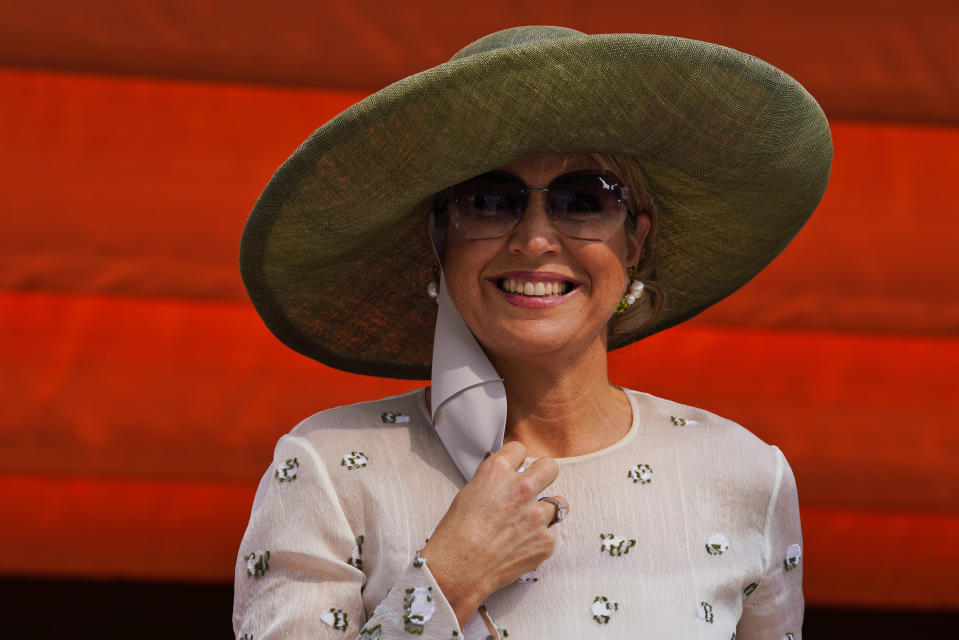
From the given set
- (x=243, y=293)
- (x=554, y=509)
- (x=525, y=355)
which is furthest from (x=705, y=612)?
(x=243, y=293)

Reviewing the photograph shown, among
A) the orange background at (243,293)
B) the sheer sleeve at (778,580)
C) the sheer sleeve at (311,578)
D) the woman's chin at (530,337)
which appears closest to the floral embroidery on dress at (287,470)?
the sheer sleeve at (311,578)

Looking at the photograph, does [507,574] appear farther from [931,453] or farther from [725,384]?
[931,453]

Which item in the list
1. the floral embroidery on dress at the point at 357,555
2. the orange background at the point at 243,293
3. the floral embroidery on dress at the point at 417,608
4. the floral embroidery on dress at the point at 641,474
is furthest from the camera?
Result: the orange background at the point at 243,293

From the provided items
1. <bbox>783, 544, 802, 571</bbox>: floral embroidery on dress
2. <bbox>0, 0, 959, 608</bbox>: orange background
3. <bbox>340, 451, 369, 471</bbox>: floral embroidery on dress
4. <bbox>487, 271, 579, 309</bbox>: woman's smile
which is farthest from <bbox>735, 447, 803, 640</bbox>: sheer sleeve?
<bbox>0, 0, 959, 608</bbox>: orange background

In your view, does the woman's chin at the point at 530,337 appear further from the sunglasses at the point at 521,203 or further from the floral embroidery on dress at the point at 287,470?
the floral embroidery on dress at the point at 287,470

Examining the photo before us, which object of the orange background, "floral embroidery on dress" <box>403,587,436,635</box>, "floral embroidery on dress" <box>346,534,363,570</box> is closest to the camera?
"floral embroidery on dress" <box>403,587,436,635</box>

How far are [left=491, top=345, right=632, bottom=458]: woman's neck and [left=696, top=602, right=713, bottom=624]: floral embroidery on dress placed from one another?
0.21 m

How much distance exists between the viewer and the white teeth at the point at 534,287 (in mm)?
1072

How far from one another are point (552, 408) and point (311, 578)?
0.34 metres

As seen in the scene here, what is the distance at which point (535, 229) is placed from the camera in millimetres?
1059

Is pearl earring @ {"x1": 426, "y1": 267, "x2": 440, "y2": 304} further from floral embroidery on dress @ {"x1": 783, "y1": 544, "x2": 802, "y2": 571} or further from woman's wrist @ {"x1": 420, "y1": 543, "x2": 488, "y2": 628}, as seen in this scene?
floral embroidery on dress @ {"x1": 783, "y1": 544, "x2": 802, "y2": 571}

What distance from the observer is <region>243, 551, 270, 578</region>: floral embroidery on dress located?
1.01 metres

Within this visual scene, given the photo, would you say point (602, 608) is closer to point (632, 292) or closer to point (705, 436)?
point (705, 436)

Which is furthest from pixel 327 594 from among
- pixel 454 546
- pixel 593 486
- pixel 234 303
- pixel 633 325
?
pixel 234 303
